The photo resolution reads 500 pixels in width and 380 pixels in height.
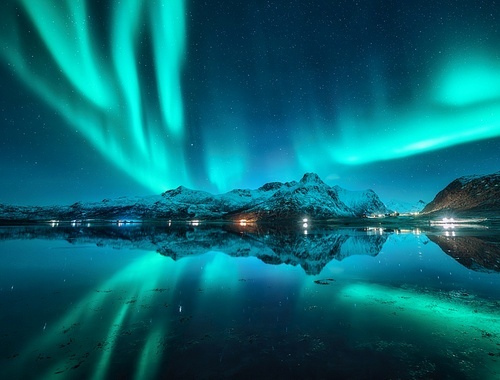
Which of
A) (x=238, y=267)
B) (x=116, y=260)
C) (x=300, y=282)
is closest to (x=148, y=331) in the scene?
(x=300, y=282)

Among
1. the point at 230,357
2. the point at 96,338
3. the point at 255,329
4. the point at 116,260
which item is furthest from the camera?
the point at 116,260

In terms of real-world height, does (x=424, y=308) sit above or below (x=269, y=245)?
below

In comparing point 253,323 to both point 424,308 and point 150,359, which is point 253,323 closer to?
point 150,359

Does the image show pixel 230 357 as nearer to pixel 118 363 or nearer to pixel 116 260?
pixel 118 363

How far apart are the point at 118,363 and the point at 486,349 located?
1299 centimetres

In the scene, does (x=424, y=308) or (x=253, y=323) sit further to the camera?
(x=424, y=308)

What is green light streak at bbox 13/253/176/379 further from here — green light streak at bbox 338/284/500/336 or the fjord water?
green light streak at bbox 338/284/500/336

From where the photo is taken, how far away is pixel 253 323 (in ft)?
42.7

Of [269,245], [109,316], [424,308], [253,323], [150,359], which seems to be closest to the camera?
[150,359]

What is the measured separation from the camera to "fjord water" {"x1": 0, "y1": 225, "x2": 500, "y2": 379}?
921 centimetres

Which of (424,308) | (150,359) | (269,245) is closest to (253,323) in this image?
(150,359)

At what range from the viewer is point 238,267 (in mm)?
27547

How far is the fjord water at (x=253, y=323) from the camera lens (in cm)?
921

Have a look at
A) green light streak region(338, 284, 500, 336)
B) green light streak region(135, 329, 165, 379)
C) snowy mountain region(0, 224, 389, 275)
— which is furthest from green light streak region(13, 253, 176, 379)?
snowy mountain region(0, 224, 389, 275)
